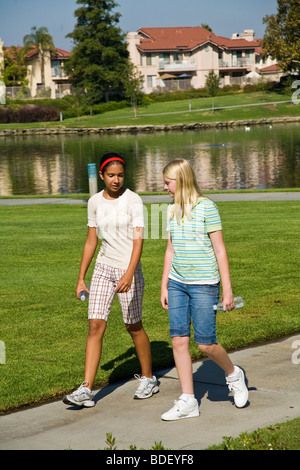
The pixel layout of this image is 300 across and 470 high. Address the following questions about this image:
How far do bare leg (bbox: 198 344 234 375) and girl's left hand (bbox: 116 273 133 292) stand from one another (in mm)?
734

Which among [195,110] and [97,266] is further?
[195,110]

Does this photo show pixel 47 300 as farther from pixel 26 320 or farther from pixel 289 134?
pixel 289 134

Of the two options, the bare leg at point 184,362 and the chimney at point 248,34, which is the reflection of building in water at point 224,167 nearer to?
the bare leg at point 184,362

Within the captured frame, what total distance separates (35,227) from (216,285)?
35.4 ft

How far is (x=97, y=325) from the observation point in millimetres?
5691

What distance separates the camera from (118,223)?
5.75 m

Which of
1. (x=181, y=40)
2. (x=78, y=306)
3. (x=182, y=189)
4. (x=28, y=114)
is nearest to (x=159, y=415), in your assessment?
(x=182, y=189)

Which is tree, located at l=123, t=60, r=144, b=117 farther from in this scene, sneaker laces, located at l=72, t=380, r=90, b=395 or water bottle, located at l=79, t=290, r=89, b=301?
sneaker laces, located at l=72, t=380, r=90, b=395

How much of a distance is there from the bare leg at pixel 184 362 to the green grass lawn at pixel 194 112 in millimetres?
72669

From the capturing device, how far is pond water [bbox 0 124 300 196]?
3109 cm

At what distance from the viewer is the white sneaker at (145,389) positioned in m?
5.79

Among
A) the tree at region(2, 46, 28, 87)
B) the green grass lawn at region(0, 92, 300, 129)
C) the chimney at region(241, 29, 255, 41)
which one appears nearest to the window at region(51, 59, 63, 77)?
the tree at region(2, 46, 28, 87)

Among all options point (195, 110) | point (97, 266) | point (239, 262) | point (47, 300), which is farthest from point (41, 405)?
point (195, 110)
